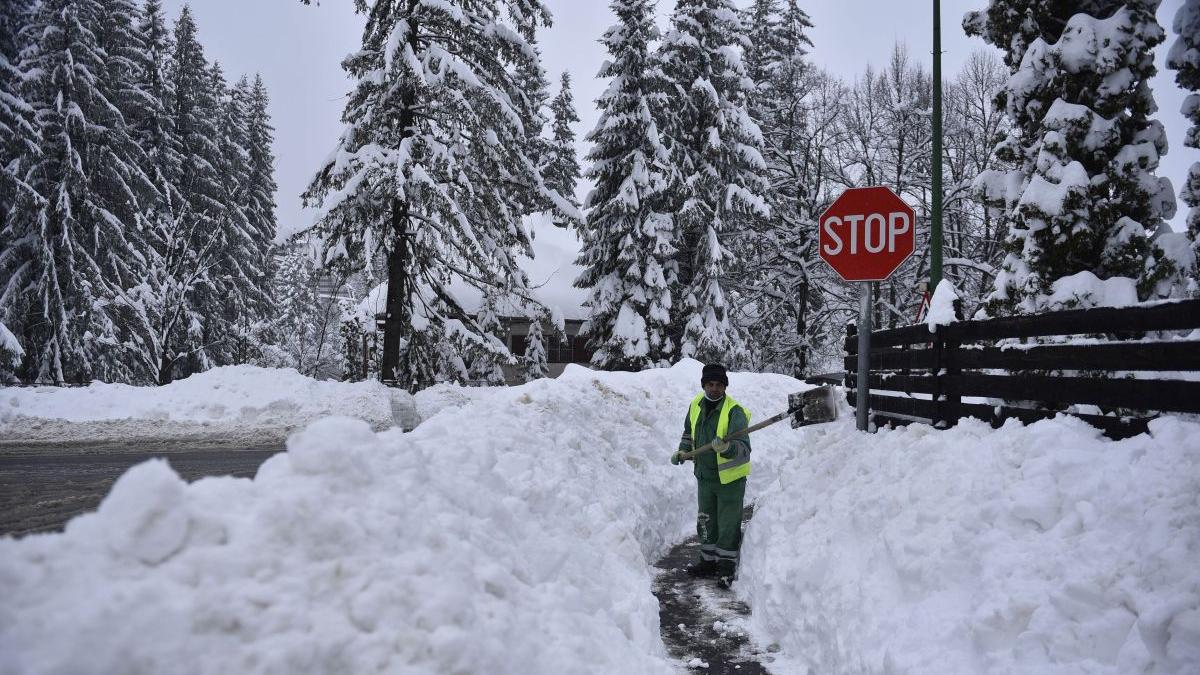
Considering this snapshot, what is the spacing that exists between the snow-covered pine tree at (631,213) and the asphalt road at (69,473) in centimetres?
1312

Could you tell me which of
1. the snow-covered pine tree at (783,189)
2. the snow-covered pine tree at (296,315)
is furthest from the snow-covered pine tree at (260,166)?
the snow-covered pine tree at (783,189)

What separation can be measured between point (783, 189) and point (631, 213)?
8504mm

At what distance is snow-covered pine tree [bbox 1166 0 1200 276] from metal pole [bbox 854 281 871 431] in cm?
314

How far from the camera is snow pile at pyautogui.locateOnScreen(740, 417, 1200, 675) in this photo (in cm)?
301

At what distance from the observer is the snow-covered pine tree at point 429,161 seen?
1470 cm

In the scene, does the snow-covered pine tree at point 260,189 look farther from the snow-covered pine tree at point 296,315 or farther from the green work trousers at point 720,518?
the green work trousers at point 720,518

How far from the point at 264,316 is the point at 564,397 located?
34486mm

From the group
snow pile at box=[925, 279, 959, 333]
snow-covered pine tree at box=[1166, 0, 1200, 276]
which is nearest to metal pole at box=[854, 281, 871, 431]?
snow pile at box=[925, 279, 959, 333]

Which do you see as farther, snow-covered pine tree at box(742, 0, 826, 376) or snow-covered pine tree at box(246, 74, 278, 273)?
snow-covered pine tree at box(246, 74, 278, 273)

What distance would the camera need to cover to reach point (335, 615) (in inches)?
105

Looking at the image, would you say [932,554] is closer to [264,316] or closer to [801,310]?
[801,310]

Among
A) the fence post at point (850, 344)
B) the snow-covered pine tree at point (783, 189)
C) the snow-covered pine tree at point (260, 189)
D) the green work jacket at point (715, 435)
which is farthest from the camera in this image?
the snow-covered pine tree at point (260, 189)

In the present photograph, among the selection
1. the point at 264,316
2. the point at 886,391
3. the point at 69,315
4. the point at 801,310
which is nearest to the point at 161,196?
the point at 69,315

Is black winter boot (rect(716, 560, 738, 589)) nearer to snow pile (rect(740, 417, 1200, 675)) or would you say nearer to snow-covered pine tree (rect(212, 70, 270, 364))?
snow pile (rect(740, 417, 1200, 675))
